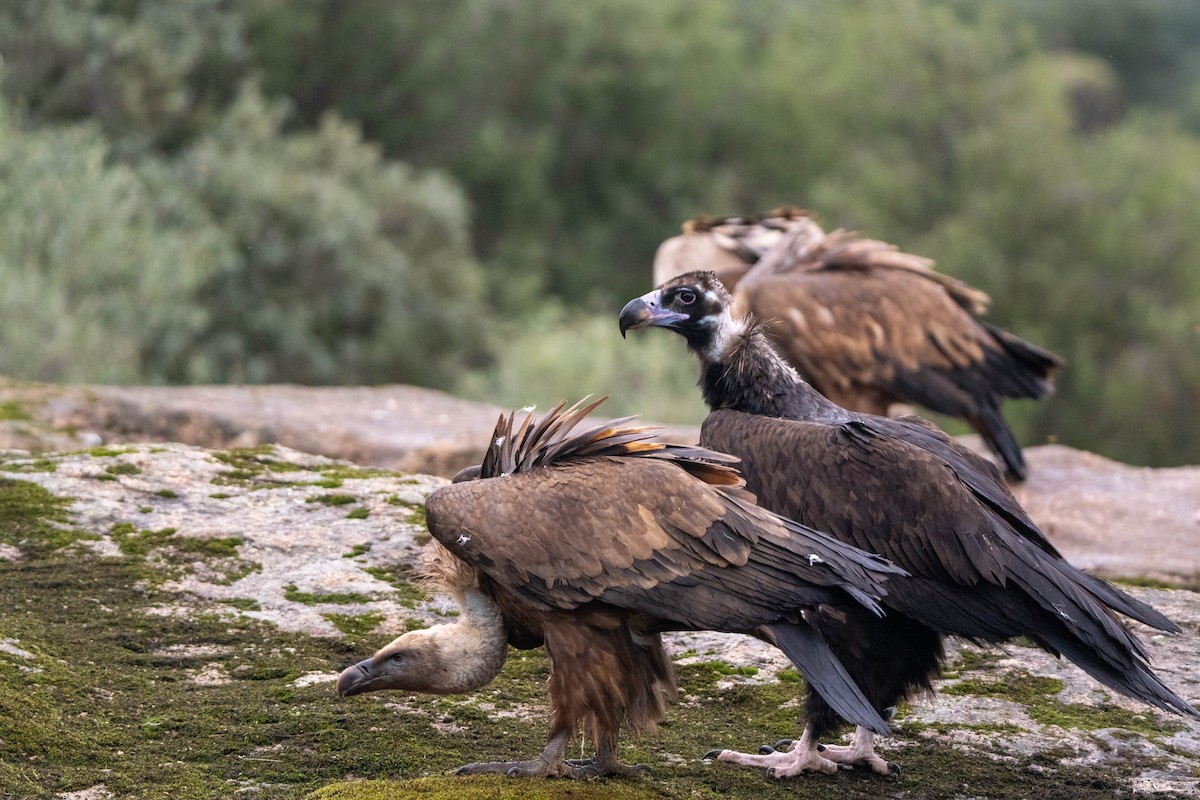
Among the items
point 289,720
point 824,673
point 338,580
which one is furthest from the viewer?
point 338,580

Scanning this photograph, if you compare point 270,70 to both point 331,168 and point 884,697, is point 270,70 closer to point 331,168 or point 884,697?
point 331,168

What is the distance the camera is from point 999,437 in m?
9.35

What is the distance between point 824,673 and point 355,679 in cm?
133

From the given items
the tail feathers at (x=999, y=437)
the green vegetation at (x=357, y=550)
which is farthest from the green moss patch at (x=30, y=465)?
the tail feathers at (x=999, y=437)

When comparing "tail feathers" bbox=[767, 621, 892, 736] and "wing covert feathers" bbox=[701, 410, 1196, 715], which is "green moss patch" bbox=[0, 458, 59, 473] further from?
"tail feathers" bbox=[767, 621, 892, 736]

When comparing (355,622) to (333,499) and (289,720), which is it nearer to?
(289,720)

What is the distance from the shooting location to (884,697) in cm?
469

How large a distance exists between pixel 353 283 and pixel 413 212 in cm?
259

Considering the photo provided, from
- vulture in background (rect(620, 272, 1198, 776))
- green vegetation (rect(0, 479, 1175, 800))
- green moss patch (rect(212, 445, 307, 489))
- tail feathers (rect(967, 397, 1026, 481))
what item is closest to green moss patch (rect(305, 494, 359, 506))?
green moss patch (rect(212, 445, 307, 489))

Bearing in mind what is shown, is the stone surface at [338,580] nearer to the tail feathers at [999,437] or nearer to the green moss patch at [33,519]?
the green moss patch at [33,519]

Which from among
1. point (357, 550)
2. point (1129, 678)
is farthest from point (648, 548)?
point (357, 550)

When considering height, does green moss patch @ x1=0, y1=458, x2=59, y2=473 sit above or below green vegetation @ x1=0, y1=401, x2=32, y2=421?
above

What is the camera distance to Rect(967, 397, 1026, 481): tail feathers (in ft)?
30.6

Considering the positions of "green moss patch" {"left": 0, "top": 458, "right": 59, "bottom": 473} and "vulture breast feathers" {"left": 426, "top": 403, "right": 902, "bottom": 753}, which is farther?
"green moss patch" {"left": 0, "top": 458, "right": 59, "bottom": 473}
